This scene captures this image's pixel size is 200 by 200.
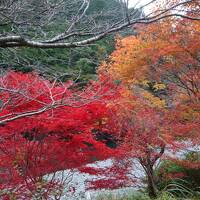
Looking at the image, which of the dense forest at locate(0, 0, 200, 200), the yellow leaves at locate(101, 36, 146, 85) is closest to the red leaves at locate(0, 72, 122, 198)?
the dense forest at locate(0, 0, 200, 200)

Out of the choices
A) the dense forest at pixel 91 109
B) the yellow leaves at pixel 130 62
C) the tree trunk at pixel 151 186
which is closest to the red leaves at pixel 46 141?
the dense forest at pixel 91 109

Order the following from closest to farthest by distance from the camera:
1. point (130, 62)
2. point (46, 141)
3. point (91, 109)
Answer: point (91, 109)
point (46, 141)
point (130, 62)

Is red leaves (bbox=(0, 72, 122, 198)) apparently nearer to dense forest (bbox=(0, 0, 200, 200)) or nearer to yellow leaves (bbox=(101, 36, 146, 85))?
dense forest (bbox=(0, 0, 200, 200))

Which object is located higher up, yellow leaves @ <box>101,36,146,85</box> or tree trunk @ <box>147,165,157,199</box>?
yellow leaves @ <box>101,36,146,85</box>

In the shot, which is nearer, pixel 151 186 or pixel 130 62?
pixel 151 186

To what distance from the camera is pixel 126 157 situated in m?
9.38

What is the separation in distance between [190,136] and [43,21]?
274 inches

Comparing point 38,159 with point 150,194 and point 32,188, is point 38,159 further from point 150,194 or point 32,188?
point 150,194

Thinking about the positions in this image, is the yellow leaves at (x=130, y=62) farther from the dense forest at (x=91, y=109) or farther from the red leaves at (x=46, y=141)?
the red leaves at (x=46, y=141)

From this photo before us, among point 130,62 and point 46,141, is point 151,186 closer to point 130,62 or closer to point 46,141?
point 46,141

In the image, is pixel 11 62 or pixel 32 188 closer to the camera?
pixel 11 62

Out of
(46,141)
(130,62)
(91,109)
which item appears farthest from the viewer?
(130,62)

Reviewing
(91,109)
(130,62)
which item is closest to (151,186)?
(91,109)

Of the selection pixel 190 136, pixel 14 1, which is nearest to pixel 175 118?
pixel 190 136
